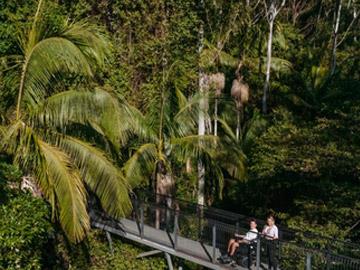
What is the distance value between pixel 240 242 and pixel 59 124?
4350 millimetres

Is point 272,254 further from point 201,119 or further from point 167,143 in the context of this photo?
point 201,119

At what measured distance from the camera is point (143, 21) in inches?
719

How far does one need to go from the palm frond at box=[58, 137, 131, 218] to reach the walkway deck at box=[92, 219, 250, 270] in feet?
8.73

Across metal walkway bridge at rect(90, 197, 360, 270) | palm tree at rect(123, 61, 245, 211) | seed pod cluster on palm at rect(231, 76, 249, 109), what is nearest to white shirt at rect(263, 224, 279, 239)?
metal walkway bridge at rect(90, 197, 360, 270)

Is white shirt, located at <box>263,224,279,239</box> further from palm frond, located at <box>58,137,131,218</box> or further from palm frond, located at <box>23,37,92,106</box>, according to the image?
palm frond, located at <box>23,37,92,106</box>

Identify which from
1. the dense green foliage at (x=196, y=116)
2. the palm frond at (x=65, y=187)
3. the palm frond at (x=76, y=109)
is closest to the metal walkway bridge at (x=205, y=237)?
the dense green foliage at (x=196, y=116)

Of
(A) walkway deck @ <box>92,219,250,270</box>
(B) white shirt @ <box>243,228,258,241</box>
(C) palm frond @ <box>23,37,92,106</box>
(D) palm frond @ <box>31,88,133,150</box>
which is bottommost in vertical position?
(A) walkway deck @ <box>92,219,250,270</box>

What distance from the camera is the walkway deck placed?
12.3 m

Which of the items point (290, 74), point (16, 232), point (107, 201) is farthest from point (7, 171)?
point (290, 74)

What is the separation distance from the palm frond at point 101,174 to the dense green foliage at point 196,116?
0.05 m

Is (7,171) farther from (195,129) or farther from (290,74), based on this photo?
(290,74)

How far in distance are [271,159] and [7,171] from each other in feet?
26.8

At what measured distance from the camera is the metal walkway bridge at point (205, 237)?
10.4 m

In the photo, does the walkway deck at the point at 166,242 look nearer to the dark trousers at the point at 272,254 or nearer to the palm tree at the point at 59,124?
the dark trousers at the point at 272,254
